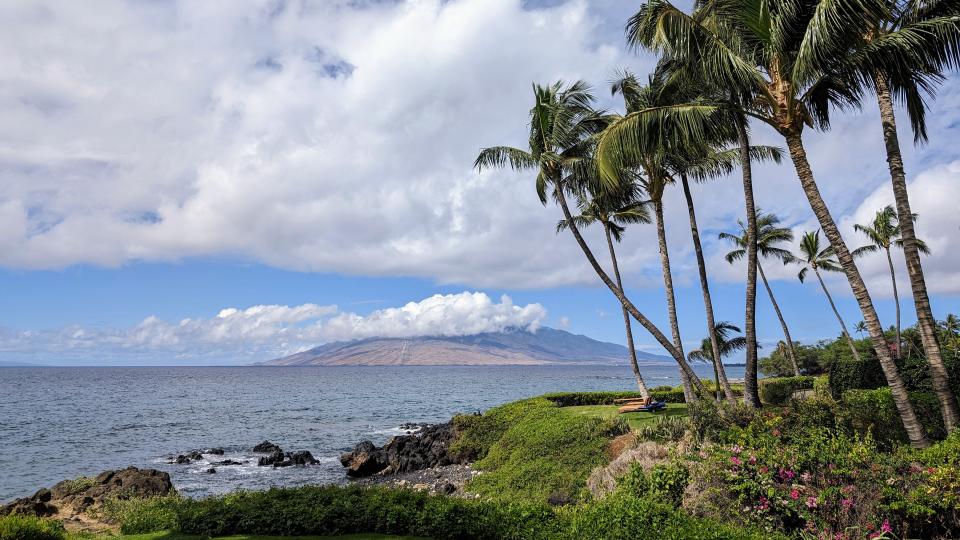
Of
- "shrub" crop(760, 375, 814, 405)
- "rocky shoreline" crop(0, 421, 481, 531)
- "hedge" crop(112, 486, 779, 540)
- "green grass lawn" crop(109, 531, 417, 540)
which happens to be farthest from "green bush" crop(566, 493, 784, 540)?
"shrub" crop(760, 375, 814, 405)

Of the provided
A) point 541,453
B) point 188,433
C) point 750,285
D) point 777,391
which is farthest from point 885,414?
point 188,433

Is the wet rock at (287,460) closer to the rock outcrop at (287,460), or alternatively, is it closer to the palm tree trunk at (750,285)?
the rock outcrop at (287,460)

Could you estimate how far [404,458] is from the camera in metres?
28.1

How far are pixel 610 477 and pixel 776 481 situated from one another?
4916mm

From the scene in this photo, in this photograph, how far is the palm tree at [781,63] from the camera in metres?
11.3

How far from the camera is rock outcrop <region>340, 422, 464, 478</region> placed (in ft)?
89.6

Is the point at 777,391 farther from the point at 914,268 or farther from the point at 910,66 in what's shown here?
the point at 910,66

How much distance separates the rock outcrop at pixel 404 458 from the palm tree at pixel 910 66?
19677 mm

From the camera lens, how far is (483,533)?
9203 mm

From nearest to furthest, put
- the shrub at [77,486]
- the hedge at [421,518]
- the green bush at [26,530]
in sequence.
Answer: the hedge at [421,518] → the green bush at [26,530] → the shrub at [77,486]

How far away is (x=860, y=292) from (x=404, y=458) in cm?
2230

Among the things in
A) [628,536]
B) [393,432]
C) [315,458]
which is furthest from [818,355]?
[628,536]

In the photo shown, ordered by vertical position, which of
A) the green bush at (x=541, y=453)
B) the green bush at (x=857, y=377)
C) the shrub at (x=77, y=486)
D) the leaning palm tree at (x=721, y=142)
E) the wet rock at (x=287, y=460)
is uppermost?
the leaning palm tree at (x=721, y=142)

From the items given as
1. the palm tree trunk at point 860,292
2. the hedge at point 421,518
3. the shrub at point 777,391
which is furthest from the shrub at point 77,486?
the shrub at point 777,391
